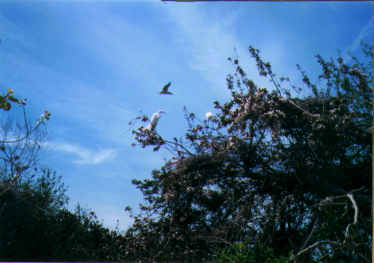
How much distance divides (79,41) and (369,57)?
7.97 feet

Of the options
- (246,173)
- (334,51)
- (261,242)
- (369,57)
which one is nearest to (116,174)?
(246,173)

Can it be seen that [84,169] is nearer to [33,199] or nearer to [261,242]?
[33,199]

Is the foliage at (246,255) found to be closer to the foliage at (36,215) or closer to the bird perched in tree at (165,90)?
the foliage at (36,215)

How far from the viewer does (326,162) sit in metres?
2.67

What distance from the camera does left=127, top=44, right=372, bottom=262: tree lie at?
261 centimetres

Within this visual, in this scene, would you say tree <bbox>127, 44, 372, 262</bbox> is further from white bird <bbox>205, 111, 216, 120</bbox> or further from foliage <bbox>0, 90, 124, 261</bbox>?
foliage <bbox>0, 90, 124, 261</bbox>

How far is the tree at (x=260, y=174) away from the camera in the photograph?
2607 millimetres

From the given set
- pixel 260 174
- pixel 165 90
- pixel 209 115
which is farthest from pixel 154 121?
pixel 260 174

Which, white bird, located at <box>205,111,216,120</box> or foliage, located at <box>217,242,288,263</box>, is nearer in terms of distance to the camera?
foliage, located at <box>217,242,288,263</box>

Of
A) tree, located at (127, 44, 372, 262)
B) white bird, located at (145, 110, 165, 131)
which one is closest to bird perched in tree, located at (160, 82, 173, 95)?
white bird, located at (145, 110, 165, 131)

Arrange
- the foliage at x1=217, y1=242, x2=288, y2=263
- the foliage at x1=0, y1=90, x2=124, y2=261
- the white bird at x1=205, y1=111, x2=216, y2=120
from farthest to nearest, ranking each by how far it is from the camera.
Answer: the white bird at x1=205, y1=111, x2=216, y2=120
the foliage at x1=0, y1=90, x2=124, y2=261
the foliage at x1=217, y1=242, x2=288, y2=263

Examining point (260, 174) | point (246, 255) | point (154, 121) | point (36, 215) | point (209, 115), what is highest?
point (209, 115)

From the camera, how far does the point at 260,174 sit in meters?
2.75

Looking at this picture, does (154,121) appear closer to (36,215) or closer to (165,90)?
(165,90)
